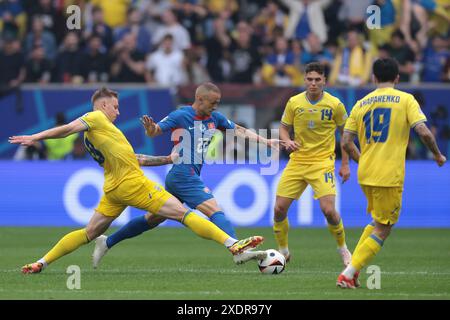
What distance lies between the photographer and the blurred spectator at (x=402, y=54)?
2244 cm

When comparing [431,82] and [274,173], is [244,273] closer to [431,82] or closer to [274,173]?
[274,173]

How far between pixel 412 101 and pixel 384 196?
968 mm

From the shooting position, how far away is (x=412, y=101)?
10609 mm

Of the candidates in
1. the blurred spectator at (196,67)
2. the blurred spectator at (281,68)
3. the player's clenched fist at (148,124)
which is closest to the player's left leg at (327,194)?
the player's clenched fist at (148,124)

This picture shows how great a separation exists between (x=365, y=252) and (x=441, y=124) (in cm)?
1186

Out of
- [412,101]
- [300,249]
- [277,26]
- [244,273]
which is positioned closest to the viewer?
[412,101]

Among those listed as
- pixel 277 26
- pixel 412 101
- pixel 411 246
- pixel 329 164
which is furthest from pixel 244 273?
pixel 277 26

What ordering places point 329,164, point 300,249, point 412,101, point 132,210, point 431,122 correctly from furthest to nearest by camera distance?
point 431,122 < point 132,210 < point 300,249 < point 329,164 < point 412,101

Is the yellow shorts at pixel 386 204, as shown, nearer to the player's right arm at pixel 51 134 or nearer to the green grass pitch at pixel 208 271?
the green grass pitch at pixel 208 271

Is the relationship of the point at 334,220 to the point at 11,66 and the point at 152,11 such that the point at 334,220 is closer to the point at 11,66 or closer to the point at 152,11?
the point at 11,66

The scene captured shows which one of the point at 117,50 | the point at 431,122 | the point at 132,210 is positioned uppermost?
the point at 117,50

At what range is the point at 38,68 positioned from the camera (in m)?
22.7

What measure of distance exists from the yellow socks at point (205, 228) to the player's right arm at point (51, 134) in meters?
1.48

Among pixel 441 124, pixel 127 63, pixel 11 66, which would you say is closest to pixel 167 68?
pixel 127 63
